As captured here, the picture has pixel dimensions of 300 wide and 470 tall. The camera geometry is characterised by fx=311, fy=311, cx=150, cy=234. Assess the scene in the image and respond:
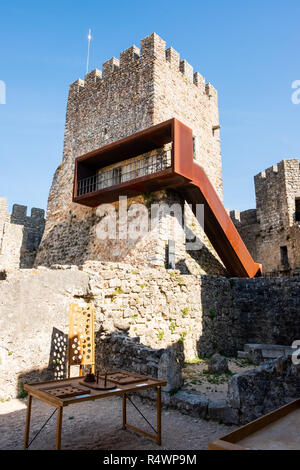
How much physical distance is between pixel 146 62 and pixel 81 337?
12.3m

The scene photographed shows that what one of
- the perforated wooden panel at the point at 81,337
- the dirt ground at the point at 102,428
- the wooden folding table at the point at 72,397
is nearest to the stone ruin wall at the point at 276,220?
the perforated wooden panel at the point at 81,337

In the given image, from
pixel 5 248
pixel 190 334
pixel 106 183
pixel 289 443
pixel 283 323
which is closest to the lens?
pixel 289 443

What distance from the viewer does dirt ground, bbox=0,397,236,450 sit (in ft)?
12.3

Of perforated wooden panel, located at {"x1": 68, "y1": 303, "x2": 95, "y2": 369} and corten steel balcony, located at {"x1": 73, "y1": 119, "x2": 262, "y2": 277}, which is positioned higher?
corten steel balcony, located at {"x1": 73, "y1": 119, "x2": 262, "y2": 277}

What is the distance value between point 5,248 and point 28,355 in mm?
12162

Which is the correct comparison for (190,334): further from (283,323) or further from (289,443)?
(289,443)

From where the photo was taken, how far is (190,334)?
9.07m

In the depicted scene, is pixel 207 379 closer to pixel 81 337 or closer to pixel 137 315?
pixel 137 315

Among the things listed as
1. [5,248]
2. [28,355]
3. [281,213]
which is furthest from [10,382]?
[281,213]

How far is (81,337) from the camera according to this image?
538cm

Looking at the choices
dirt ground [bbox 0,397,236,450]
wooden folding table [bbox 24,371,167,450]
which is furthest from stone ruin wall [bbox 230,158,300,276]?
wooden folding table [bbox 24,371,167,450]

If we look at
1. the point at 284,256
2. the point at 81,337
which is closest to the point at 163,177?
the point at 81,337

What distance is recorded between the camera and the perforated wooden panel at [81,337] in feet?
17.2

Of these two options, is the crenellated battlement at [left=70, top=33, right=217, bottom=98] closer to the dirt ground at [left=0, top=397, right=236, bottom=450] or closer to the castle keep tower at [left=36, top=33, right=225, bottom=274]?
the castle keep tower at [left=36, top=33, right=225, bottom=274]
